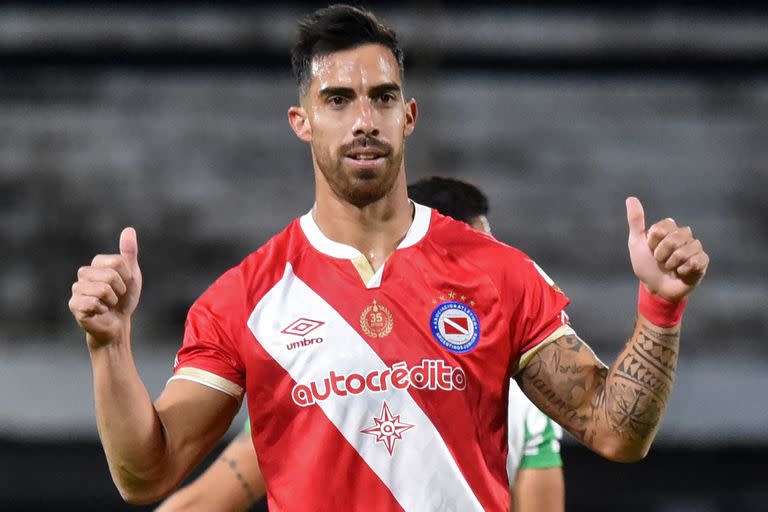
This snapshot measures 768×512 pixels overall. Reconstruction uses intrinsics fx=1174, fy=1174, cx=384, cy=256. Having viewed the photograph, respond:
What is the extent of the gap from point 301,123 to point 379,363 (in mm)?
603

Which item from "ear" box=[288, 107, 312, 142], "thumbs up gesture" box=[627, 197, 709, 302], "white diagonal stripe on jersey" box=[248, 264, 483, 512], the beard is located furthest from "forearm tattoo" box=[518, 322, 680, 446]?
"ear" box=[288, 107, 312, 142]

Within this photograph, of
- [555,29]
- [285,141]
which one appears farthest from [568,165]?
[285,141]

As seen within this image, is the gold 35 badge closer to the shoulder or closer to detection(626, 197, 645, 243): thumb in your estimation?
the shoulder

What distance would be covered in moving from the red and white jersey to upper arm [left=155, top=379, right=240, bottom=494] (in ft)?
0.10

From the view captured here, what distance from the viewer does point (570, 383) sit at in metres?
2.37

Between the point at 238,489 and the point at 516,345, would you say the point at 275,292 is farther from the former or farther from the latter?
the point at 238,489

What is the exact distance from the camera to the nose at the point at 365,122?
2441 millimetres

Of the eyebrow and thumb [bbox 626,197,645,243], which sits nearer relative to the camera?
thumb [bbox 626,197,645,243]

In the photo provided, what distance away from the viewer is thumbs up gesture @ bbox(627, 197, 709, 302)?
7.03 feet

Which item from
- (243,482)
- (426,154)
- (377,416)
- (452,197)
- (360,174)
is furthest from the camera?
(426,154)

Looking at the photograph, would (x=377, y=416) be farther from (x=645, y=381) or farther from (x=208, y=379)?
(x=645, y=381)

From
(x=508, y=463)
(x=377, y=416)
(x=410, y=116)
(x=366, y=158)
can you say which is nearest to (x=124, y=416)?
(x=377, y=416)

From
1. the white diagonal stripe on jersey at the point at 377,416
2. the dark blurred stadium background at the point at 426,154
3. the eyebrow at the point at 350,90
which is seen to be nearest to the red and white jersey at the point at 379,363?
the white diagonal stripe on jersey at the point at 377,416

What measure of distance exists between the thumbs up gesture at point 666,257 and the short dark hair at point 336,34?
2.27 feet
